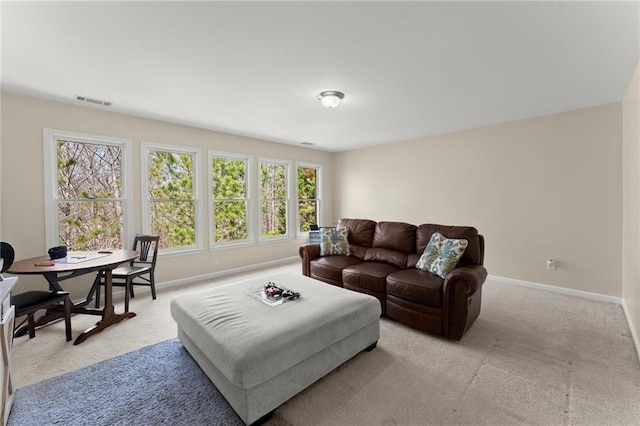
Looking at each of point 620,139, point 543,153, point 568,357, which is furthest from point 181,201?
point 620,139

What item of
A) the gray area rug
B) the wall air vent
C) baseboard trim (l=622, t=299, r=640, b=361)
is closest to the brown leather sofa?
baseboard trim (l=622, t=299, r=640, b=361)

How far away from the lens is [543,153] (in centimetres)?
391

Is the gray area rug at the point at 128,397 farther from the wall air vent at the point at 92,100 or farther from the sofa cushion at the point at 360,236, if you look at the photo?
the wall air vent at the point at 92,100

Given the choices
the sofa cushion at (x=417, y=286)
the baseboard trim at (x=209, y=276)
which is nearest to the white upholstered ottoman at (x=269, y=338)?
the sofa cushion at (x=417, y=286)

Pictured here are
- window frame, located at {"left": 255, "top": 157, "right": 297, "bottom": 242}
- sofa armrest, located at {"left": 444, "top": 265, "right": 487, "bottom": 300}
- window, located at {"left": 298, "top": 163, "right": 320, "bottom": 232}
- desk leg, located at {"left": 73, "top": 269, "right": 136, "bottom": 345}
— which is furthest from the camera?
window, located at {"left": 298, "top": 163, "right": 320, "bottom": 232}

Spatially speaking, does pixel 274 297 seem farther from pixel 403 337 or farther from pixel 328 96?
pixel 328 96

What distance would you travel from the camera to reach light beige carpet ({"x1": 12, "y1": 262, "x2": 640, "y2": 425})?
171 centimetres

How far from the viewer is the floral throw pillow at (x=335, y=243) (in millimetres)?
4051

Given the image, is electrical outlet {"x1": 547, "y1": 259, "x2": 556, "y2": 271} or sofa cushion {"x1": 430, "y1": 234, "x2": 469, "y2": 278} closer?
sofa cushion {"x1": 430, "y1": 234, "x2": 469, "y2": 278}

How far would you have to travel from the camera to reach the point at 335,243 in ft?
13.4

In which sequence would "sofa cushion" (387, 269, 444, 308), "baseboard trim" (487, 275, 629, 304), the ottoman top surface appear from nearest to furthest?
the ottoman top surface < "sofa cushion" (387, 269, 444, 308) < "baseboard trim" (487, 275, 629, 304)

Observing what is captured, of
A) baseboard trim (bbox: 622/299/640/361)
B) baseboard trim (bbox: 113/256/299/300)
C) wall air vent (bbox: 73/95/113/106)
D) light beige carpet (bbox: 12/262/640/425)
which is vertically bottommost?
light beige carpet (bbox: 12/262/640/425)

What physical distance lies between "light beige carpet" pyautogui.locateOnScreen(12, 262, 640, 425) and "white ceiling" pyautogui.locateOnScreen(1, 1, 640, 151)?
2525 millimetres

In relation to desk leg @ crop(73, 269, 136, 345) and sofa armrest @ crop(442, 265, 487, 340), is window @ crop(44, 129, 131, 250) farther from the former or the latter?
sofa armrest @ crop(442, 265, 487, 340)
